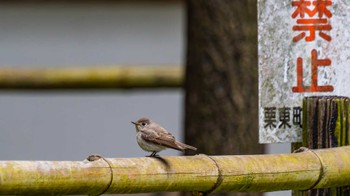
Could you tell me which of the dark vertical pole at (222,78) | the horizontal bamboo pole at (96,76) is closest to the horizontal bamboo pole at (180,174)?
the dark vertical pole at (222,78)

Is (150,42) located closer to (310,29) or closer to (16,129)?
(16,129)

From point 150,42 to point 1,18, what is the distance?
1.36m

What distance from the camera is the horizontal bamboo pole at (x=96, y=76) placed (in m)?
9.04

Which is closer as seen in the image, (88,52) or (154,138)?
(154,138)

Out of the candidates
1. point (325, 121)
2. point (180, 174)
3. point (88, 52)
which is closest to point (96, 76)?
point (88, 52)

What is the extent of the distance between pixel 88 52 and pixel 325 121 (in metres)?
5.86

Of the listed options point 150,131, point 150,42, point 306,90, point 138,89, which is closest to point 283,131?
point 306,90

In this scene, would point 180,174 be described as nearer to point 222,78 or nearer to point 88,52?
point 222,78

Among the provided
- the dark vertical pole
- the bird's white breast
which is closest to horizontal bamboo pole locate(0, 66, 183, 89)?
the dark vertical pole

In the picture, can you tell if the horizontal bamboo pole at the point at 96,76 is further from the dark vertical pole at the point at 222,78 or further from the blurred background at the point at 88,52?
the dark vertical pole at the point at 222,78

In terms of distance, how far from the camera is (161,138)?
13.8ft

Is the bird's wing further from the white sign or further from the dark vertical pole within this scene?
the dark vertical pole

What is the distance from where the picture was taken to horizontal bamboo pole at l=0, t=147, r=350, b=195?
3.55 metres

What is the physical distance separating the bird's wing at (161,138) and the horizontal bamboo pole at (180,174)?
0.13 m
